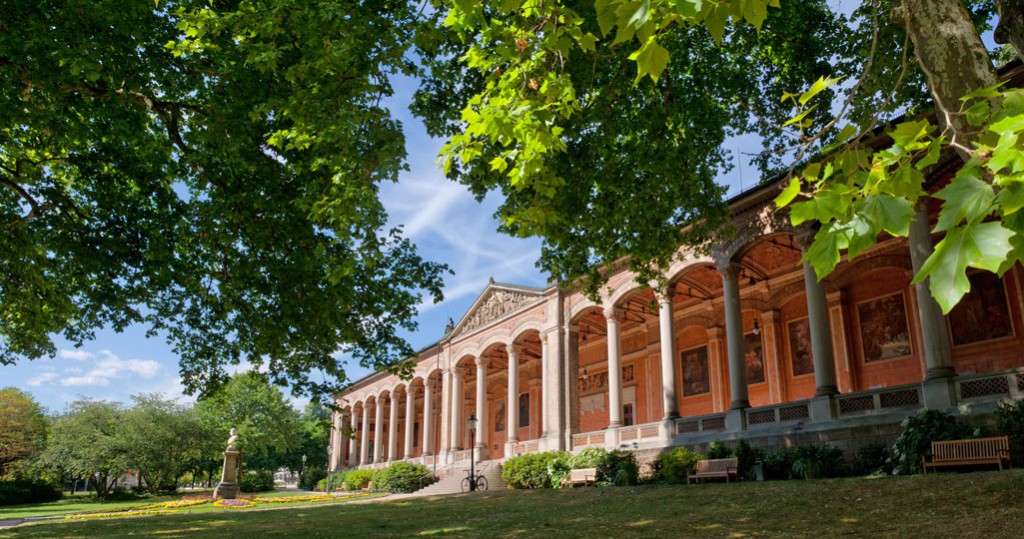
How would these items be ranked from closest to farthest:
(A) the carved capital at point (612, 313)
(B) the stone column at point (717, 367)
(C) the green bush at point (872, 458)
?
(C) the green bush at point (872, 458)
(A) the carved capital at point (612, 313)
(B) the stone column at point (717, 367)

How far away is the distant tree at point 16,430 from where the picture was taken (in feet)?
145

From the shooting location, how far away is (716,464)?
738 inches

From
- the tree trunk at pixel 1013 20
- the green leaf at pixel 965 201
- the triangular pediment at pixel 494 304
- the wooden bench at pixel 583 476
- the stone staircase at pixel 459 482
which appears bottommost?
the stone staircase at pixel 459 482

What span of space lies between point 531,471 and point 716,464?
32.5 ft

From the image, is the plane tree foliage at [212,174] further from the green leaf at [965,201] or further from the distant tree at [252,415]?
the distant tree at [252,415]

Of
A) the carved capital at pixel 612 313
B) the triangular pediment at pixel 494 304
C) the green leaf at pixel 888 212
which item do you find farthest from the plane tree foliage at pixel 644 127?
the triangular pediment at pixel 494 304

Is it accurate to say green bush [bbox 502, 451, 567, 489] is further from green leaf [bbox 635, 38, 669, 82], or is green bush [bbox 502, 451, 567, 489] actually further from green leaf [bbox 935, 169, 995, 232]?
green leaf [bbox 935, 169, 995, 232]

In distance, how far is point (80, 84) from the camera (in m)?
10.4

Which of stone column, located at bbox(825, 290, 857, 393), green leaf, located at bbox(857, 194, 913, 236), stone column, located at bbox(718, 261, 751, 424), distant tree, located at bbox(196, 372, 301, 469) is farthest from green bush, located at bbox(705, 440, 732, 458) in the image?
distant tree, located at bbox(196, 372, 301, 469)

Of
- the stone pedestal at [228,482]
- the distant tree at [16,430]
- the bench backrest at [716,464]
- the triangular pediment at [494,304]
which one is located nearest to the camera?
the bench backrest at [716,464]

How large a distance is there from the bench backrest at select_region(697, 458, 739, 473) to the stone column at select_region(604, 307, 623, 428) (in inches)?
271

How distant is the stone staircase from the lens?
31.4 meters

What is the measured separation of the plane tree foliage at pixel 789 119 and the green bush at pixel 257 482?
155ft

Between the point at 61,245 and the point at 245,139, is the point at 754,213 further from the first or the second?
the point at 61,245
